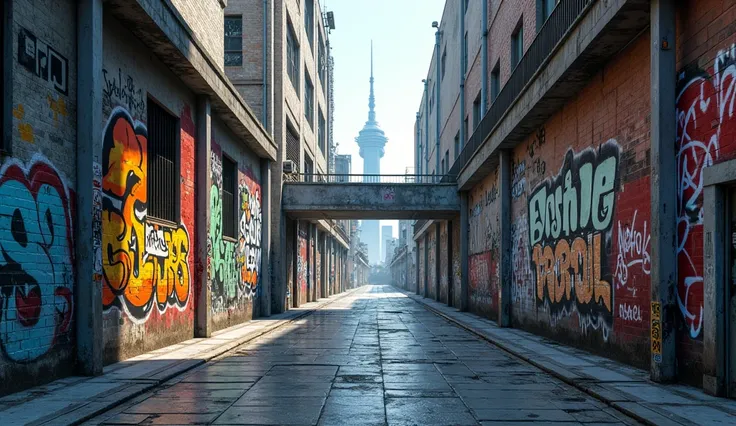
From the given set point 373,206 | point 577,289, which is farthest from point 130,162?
point 373,206

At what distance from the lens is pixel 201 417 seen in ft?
23.8

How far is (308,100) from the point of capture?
37344 millimetres

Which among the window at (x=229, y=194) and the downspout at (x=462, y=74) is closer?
the window at (x=229, y=194)

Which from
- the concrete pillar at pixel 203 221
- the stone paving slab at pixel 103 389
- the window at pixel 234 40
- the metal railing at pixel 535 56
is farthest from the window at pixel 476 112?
the stone paving slab at pixel 103 389

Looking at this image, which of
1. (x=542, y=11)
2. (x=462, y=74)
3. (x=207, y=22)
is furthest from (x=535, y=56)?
(x=462, y=74)

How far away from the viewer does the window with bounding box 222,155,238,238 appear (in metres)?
19.0

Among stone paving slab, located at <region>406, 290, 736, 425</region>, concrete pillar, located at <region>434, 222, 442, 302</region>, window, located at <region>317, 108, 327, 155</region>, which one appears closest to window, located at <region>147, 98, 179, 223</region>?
stone paving slab, located at <region>406, 290, 736, 425</region>

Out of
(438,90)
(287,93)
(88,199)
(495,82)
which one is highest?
(438,90)

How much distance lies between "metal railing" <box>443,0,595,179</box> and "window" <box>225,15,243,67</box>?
9233 mm

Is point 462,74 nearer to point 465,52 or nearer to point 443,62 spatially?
point 465,52

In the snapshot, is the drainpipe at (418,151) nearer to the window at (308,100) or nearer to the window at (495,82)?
the window at (308,100)

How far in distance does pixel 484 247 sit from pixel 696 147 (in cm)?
1566

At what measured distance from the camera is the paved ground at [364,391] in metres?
Result: 7.27

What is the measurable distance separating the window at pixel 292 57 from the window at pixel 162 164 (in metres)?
15.1
